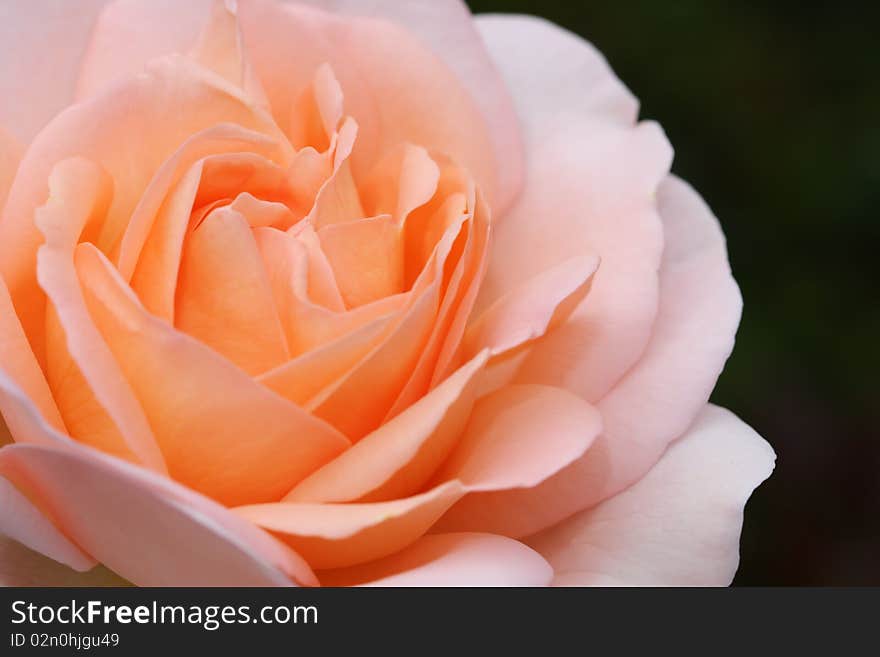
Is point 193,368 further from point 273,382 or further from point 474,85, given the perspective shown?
point 474,85

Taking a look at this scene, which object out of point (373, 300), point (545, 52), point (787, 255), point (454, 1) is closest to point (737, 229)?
point (787, 255)

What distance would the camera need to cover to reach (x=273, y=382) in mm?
705

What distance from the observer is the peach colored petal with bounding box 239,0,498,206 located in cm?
92

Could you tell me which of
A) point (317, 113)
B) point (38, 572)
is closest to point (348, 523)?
point (38, 572)

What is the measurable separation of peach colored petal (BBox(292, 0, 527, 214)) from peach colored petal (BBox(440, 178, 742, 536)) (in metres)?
0.18

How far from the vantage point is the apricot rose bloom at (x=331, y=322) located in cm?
69

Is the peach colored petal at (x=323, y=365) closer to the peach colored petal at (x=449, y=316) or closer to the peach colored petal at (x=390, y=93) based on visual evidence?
the peach colored petal at (x=449, y=316)

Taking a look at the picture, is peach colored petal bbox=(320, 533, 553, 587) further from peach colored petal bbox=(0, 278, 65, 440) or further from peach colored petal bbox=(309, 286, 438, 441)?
peach colored petal bbox=(0, 278, 65, 440)

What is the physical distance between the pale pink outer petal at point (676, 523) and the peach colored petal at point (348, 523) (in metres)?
0.16

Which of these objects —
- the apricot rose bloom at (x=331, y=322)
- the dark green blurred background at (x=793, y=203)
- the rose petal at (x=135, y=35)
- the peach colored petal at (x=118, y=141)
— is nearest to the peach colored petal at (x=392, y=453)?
the apricot rose bloom at (x=331, y=322)

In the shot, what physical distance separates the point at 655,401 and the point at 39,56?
0.55 meters

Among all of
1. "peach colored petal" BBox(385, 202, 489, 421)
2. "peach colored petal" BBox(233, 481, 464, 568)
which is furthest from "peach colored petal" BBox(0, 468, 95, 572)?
"peach colored petal" BBox(385, 202, 489, 421)

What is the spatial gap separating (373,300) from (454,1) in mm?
349

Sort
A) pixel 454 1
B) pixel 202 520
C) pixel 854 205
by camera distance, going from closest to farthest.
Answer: pixel 202 520
pixel 454 1
pixel 854 205
